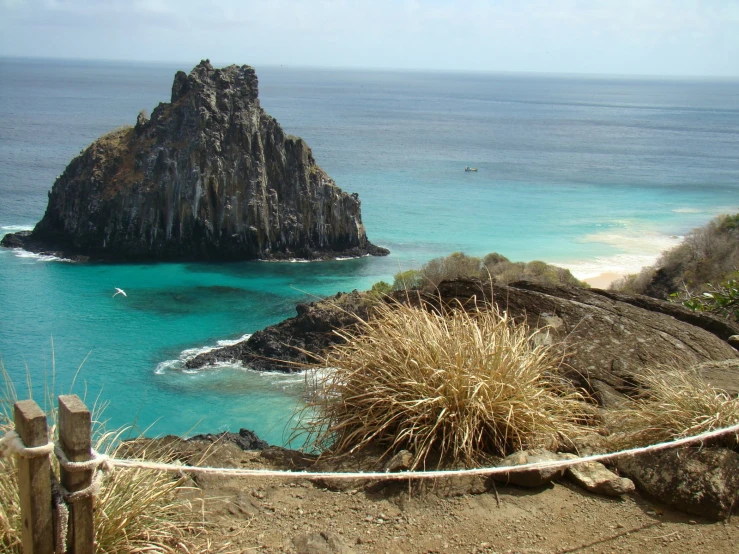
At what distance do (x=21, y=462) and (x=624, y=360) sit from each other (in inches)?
199

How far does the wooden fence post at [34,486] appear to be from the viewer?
3184 mm

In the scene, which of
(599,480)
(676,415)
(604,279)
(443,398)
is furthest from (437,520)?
(604,279)

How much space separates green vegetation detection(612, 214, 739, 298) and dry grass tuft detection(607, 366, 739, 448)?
25629mm

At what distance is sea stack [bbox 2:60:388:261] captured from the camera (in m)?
54.0

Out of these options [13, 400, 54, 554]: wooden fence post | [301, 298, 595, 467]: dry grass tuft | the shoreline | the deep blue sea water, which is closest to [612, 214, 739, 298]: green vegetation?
the shoreline

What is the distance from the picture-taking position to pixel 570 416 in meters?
5.42

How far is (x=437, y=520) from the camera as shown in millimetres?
4328

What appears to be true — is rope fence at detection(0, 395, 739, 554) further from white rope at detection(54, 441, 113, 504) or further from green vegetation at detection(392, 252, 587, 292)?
green vegetation at detection(392, 252, 587, 292)

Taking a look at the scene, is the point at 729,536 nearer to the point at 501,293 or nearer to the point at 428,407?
the point at 428,407

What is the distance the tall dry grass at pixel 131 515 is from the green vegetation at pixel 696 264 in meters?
28.0

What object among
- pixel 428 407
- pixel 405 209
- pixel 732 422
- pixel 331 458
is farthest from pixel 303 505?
pixel 405 209

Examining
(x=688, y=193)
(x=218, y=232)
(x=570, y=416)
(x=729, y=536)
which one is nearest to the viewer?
(x=729, y=536)

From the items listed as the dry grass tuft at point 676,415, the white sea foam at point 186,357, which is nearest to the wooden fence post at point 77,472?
the dry grass tuft at point 676,415

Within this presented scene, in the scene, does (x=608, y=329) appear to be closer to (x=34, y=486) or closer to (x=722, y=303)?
(x=722, y=303)
